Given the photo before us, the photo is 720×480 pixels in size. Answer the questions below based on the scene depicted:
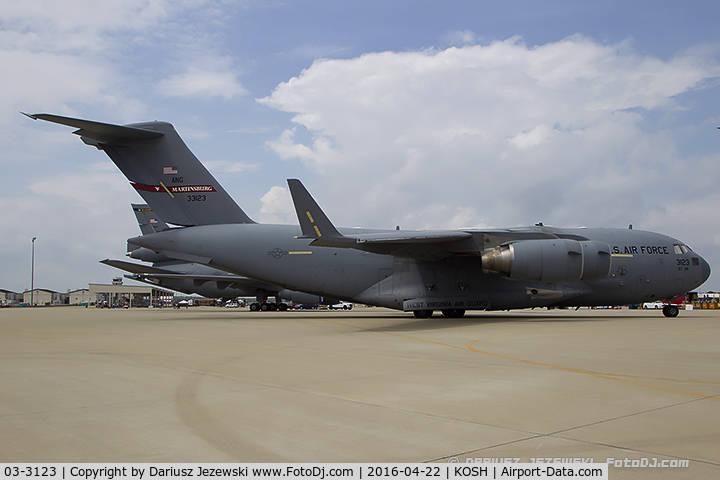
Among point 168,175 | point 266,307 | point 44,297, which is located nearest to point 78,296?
point 44,297

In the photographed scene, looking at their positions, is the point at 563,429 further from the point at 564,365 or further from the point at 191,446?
the point at 564,365

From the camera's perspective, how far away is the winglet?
1620 centimetres

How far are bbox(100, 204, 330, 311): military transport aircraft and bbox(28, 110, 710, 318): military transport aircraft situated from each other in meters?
10.7

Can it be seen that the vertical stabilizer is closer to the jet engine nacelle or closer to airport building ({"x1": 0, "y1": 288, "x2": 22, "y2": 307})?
the jet engine nacelle

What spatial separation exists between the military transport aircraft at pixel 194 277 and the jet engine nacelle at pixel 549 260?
16608mm

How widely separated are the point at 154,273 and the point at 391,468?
107ft

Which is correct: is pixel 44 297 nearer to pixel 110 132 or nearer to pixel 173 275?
pixel 173 275

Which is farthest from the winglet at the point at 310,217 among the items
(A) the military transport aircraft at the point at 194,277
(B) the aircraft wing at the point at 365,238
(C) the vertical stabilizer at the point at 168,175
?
(A) the military transport aircraft at the point at 194,277

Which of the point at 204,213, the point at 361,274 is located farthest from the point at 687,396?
the point at 204,213

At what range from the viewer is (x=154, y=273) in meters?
33.5

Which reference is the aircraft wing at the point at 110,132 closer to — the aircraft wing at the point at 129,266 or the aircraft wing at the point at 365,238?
the aircraft wing at the point at 365,238

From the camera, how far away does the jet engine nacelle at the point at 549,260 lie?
1816 cm
